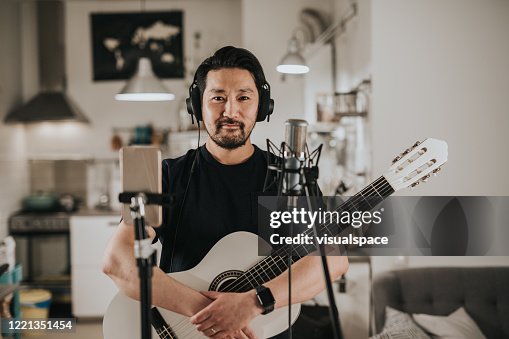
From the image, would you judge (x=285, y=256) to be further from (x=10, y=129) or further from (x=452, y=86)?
(x=10, y=129)

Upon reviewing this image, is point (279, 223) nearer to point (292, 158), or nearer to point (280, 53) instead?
point (292, 158)

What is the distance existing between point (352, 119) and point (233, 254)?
1.54m

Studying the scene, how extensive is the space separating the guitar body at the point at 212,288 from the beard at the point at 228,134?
0.21m

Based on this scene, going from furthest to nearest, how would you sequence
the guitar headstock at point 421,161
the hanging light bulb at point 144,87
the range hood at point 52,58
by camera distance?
the range hood at point 52,58
the hanging light bulb at point 144,87
the guitar headstock at point 421,161

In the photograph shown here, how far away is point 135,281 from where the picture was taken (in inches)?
44.7

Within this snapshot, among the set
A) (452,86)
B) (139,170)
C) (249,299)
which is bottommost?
(249,299)

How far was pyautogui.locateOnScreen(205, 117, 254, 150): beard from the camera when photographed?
1.16 meters

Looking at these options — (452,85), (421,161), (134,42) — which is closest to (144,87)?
(134,42)

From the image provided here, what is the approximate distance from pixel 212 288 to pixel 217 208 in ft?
0.60

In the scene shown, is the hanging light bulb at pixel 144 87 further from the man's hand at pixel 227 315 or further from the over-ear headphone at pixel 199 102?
the man's hand at pixel 227 315

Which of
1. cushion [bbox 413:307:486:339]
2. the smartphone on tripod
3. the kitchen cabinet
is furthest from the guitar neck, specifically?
the kitchen cabinet

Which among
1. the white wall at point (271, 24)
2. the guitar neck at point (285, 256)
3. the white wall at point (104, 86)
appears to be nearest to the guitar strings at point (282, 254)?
the guitar neck at point (285, 256)

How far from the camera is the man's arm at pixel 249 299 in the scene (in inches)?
44.8

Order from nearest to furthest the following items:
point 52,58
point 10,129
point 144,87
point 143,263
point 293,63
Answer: point 143,263 < point 293,63 < point 144,87 < point 10,129 < point 52,58
